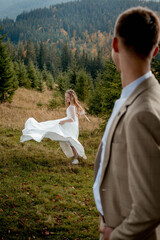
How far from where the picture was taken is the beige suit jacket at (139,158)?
3.32 ft

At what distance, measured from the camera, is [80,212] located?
4941 millimetres

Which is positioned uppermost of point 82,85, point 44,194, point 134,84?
point 134,84

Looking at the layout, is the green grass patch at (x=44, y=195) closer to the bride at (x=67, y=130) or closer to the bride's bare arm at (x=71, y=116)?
the bride at (x=67, y=130)

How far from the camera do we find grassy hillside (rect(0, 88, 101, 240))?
13.8 feet

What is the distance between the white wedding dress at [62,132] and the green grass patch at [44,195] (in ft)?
2.12

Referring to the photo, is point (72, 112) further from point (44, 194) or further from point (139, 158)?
point (139, 158)

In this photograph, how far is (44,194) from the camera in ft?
18.1

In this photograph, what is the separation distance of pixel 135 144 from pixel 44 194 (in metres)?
5.03

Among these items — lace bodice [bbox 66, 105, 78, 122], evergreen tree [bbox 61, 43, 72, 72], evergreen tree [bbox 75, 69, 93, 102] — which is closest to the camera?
lace bodice [bbox 66, 105, 78, 122]

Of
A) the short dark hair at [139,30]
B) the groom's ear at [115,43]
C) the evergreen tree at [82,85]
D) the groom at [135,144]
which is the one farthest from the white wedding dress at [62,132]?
the evergreen tree at [82,85]

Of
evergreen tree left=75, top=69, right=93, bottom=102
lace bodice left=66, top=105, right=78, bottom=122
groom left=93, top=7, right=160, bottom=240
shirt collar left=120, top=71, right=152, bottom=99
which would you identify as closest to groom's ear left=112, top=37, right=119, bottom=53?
groom left=93, top=7, right=160, bottom=240

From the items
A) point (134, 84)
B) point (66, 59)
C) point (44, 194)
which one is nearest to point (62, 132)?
point (44, 194)

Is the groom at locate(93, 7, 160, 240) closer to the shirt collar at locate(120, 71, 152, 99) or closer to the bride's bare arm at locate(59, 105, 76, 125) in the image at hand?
the shirt collar at locate(120, 71, 152, 99)

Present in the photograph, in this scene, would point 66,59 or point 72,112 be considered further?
point 66,59
